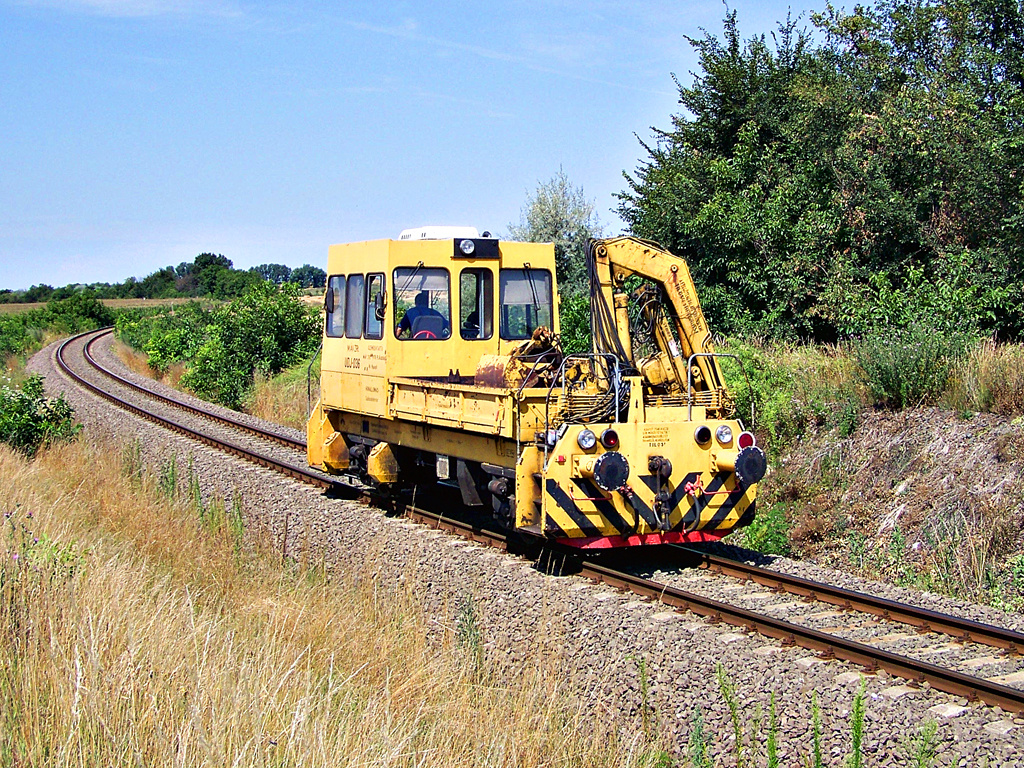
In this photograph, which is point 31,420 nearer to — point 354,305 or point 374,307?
point 354,305

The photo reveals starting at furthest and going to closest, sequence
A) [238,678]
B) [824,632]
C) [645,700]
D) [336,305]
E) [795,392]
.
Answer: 1. [795,392]
2. [336,305]
3. [824,632]
4. [645,700]
5. [238,678]

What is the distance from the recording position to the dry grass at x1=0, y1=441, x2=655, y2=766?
4.61 meters

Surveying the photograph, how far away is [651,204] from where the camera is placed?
21109mm

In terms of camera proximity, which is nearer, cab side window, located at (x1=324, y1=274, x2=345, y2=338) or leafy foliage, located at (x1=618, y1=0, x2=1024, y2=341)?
Answer: cab side window, located at (x1=324, y1=274, x2=345, y2=338)

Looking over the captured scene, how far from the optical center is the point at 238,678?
5.39 m

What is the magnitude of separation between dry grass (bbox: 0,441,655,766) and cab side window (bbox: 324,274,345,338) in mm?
3723

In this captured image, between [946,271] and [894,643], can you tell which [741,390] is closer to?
[946,271]

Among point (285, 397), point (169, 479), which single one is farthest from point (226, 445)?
point (285, 397)

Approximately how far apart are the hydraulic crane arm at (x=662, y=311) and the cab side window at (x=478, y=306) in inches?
75.1

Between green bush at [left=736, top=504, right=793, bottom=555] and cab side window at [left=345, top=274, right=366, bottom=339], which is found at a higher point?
cab side window at [left=345, top=274, right=366, bottom=339]

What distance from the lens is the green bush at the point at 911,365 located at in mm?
12336

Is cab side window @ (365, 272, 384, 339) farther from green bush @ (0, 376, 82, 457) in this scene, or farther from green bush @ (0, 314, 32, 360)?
green bush @ (0, 314, 32, 360)

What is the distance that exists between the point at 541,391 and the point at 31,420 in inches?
479

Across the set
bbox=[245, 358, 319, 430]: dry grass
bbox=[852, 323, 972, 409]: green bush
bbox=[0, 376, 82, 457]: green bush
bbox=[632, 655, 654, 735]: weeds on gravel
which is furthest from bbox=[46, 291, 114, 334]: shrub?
bbox=[632, 655, 654, 735]: weeds on gravel
